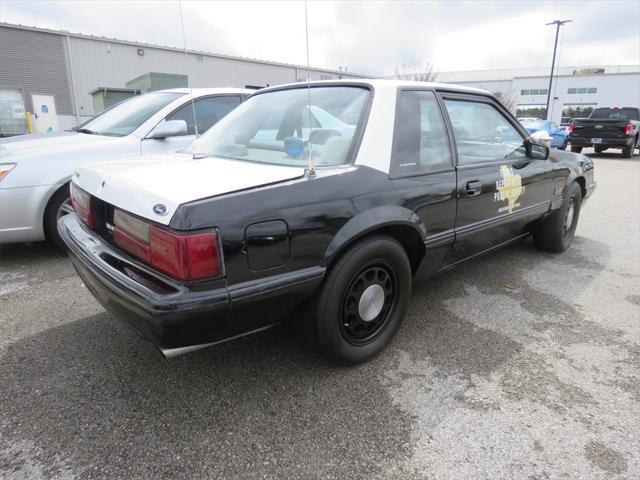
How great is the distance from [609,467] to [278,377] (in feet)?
5.07

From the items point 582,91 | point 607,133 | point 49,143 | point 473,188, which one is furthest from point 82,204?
point 582,91

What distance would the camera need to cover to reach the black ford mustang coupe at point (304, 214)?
175cm

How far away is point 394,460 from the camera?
180cm

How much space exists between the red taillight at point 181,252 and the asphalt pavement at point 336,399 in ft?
2.54

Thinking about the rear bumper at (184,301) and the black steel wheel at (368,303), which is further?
the black steel wheel at (368,303)

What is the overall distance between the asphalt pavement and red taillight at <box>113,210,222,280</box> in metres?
0.77

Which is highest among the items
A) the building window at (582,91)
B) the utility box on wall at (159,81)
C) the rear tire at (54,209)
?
the building window at (582,91)

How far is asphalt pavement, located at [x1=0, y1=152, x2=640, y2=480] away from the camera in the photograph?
1.79m

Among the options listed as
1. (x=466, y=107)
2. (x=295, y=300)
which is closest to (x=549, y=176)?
(x=466, y=107)

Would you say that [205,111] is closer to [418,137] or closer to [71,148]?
[71,148]

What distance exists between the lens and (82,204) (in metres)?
2.40

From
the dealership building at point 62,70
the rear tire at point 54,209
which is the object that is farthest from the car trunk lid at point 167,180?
the dealership building at point 62,70

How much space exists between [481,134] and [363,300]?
1.75m

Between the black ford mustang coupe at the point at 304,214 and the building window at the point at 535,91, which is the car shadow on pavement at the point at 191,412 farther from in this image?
the building window at the point at 535,91
